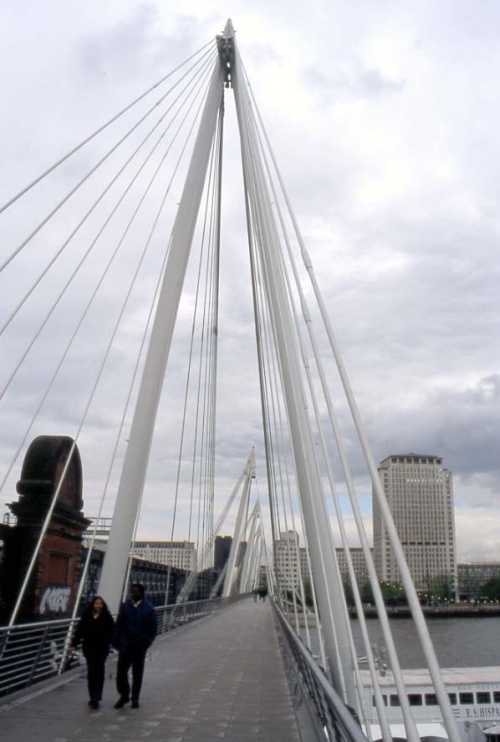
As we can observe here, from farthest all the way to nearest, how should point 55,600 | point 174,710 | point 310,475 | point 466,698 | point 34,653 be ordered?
point 466,698
point 55,600
point 34,653
point 310,475
point 174,710

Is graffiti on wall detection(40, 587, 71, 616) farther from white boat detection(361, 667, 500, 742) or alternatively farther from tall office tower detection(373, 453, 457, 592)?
tall office tower detection(373, 453, 457, 592)

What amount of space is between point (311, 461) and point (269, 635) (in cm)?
1239

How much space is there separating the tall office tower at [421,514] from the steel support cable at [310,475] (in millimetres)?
17133

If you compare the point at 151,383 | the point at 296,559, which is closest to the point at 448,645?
the point at 296,559

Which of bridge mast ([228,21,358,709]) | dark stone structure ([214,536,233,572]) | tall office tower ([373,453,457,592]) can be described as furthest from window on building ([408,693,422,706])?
dark stone structure ([214,536,233,572])

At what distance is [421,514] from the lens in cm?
4809

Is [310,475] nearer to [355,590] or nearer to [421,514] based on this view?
[355,590]

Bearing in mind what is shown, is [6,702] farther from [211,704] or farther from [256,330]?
[256,330]

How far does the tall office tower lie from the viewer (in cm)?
3925

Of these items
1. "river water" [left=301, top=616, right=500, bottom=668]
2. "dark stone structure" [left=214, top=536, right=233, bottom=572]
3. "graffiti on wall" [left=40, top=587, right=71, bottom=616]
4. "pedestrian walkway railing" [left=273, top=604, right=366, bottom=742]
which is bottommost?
"pedestrian walkway railing" [left=273, top=604, right=366, bottom=742]

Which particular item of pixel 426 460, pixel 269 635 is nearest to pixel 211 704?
pixel 269 635

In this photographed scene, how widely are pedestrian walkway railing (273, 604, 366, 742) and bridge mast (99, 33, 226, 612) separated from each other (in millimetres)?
Result: 3347

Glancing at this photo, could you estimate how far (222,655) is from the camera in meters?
13.2

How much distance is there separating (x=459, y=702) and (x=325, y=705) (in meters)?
19.4
